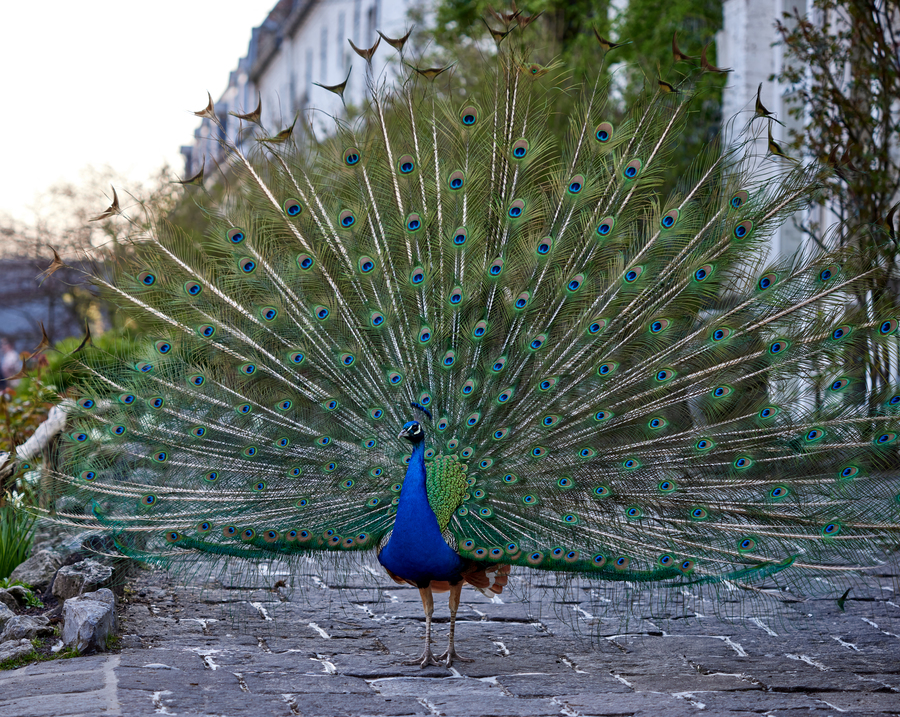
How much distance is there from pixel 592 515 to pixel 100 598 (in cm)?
220

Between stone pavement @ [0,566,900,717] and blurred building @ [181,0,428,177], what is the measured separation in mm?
14686

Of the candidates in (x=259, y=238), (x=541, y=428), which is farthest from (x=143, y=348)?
(x=541, y=428)

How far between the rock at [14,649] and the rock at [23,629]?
66 millimetres

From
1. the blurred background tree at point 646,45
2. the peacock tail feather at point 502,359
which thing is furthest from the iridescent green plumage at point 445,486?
the blurred background tree at point 646,45

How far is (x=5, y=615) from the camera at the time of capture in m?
4.51

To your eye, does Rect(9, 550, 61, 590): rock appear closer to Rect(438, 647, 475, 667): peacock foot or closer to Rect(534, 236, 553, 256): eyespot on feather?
Rect(438, 647, 475, 667): peacock foot

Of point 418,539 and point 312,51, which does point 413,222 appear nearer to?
point 418,539

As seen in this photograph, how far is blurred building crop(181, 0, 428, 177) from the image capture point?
66.3 ft

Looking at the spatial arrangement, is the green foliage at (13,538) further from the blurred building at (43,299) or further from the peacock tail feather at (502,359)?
the blurred building at (43,299)

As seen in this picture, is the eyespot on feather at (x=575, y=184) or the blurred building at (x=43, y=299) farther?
the blurred building at (x=43, y=299)

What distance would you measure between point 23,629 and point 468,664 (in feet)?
6.29

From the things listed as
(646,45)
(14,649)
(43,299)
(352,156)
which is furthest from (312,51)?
(14,649)

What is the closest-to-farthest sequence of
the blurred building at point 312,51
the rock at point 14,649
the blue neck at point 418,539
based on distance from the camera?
1. the blue neck at point 418,539
2. the rock at point 14,649
3. the blurred building at point 312,51

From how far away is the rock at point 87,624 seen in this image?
4.15m
